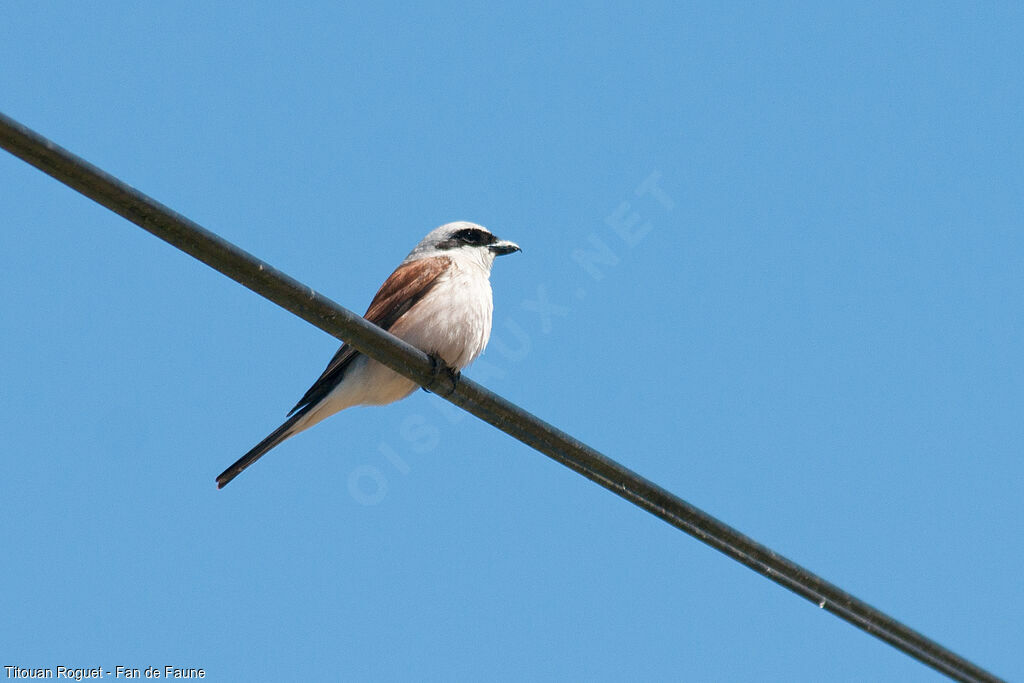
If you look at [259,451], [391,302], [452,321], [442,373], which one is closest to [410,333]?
[452,321]

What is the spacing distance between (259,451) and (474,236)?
2225mm

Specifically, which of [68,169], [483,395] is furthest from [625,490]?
[68,169]

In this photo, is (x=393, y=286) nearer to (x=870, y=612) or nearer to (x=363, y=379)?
(x=363, y=379)

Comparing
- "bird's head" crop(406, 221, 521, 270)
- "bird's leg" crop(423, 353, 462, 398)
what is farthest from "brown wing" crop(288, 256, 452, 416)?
"bird's leg" crop(423, 353, 462, 398)

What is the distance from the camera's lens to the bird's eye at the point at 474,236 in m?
7.27

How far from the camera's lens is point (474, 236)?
7.29 m

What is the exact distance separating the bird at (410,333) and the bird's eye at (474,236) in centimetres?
26

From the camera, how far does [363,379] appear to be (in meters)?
6.23

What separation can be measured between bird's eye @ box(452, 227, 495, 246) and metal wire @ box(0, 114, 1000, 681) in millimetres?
2988

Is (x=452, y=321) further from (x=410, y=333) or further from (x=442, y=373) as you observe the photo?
(x=442, y=373)

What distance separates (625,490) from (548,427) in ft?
1.28

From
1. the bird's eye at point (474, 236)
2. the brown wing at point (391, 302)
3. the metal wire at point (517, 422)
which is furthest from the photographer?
the bird's eye at point (474, 236)

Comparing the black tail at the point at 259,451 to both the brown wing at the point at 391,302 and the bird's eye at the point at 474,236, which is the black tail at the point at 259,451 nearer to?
the brown wing at the point at 391,302

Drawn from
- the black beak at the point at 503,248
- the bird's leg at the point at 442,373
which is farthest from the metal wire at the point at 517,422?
the black beak at the point at 503,248
